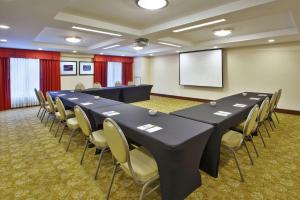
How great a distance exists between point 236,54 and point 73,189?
22.2 feet

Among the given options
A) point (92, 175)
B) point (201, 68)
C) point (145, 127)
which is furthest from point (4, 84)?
point (201, 68)

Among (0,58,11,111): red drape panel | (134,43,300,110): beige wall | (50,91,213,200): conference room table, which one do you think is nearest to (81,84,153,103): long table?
(134,43,300,110): beige wall

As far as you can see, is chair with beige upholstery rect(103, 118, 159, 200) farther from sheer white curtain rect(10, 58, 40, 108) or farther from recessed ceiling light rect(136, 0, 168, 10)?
sheer white curtain rect(10, 58, 40, 108)

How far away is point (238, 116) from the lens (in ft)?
8.52

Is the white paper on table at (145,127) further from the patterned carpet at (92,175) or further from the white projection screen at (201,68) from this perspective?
the white projection screen at (201,68)

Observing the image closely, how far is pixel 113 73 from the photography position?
31.9 feet

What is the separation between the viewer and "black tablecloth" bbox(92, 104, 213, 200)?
1.42 metres

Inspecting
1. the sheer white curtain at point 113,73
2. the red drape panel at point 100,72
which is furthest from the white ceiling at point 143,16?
the sheer white curtain at point 113,73

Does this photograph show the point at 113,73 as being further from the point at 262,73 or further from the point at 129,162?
the point at 129,162

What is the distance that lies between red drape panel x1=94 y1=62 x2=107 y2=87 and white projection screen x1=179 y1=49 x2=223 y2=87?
12.9 ft

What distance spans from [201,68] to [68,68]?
19.6 feet

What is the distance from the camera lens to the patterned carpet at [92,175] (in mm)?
1898

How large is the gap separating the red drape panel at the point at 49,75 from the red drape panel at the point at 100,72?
1811 mm

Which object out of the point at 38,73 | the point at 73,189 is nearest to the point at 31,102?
the point at 38,73
